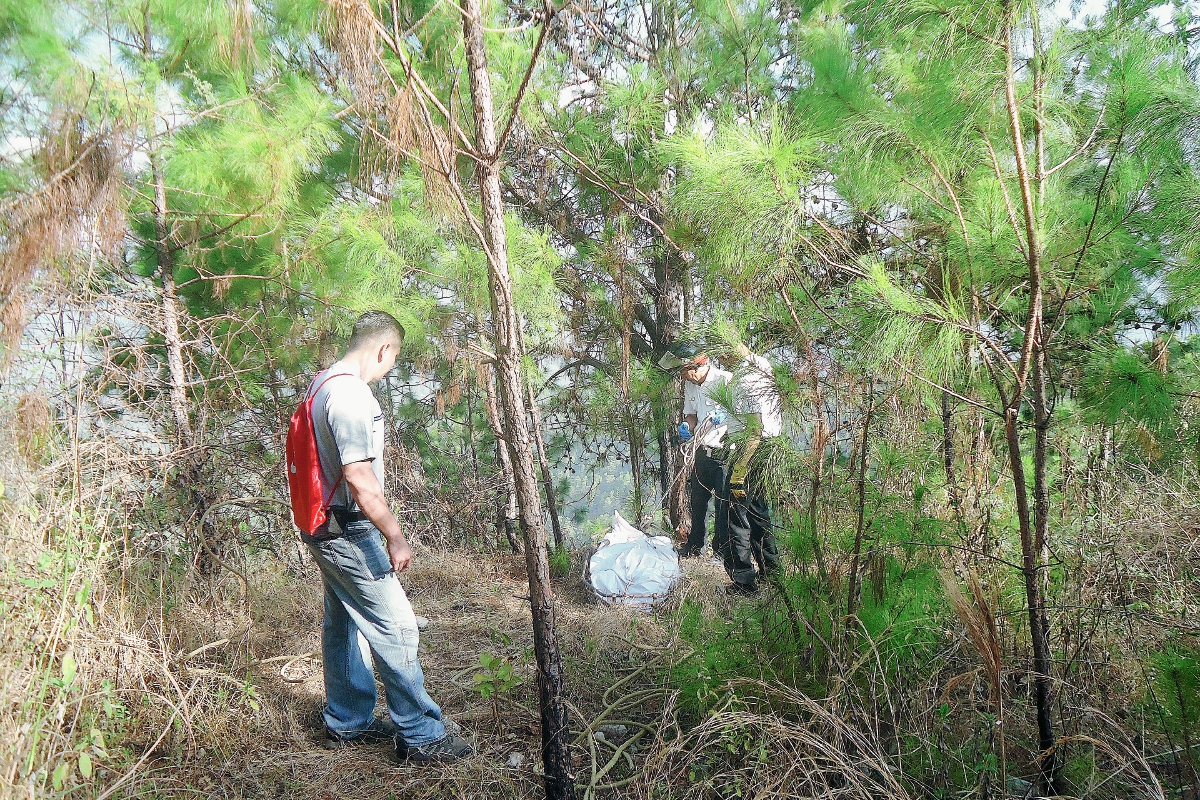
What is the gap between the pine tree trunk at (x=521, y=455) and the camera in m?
2.05

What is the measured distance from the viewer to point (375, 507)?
222cm

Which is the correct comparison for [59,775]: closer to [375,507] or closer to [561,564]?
[375,507]

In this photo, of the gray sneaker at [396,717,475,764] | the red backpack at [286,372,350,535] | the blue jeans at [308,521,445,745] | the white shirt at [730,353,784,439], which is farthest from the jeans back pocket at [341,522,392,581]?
the white shirt at [730,353,784,439]

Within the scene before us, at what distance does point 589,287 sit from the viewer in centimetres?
549

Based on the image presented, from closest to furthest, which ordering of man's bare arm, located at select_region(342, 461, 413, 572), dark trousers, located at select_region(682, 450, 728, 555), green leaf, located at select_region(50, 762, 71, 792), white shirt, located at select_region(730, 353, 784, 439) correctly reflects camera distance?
green leaf, located at select_region(50, 762, 71, 792) < man's bare arm, located at select_region(342, 461, 413, 572) < white shirt, located at select_region(730, 353, 784, 439) < dark trousers, located at select_region(682, 450, 728, 555)

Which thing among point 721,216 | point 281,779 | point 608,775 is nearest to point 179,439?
point 281,779

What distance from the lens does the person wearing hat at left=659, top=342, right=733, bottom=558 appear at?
391 cm

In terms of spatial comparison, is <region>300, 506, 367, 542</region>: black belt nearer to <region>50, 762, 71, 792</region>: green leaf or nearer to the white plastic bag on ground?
<region>50, 762, 71, 792</region>: green leaf

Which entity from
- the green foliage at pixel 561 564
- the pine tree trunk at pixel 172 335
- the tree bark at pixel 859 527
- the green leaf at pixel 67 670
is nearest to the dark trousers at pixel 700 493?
the green foliage at pixel 561 564

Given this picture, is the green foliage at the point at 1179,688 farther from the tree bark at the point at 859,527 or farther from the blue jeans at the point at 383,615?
the blue jeans at the point at 383,615

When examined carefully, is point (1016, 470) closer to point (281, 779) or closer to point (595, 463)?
point (281, 779)

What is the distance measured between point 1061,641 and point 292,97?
4530mm

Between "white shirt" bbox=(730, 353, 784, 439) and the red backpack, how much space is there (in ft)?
4.92

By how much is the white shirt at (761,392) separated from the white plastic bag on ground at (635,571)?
5.03 ft
